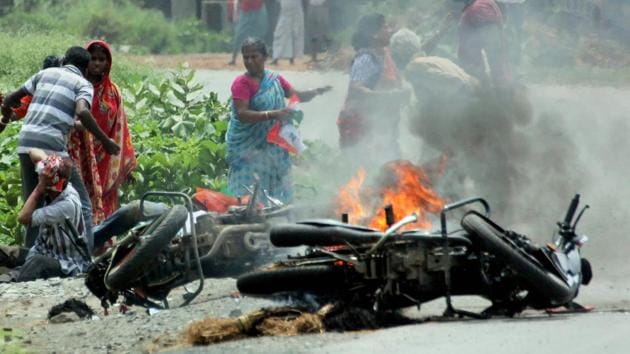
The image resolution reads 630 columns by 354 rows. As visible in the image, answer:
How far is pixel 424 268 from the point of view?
880 cm

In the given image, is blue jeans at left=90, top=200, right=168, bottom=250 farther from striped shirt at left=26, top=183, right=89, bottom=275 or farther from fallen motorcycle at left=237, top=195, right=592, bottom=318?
fallen motorcycle at left=237, top=195, right=592, bottom=318

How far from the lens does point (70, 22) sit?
30.2 metres

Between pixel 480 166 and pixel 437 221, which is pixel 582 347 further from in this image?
pixel 480 166

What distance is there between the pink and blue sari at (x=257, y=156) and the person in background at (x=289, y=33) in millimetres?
12709

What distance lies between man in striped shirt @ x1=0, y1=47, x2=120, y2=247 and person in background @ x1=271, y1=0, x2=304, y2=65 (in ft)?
45.0

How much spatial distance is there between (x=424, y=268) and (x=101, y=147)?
4948 mm

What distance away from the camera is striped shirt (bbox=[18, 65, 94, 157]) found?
39.5 feet

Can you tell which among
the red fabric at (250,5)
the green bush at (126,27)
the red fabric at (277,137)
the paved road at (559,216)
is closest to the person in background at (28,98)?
the red fabric at (277,137)

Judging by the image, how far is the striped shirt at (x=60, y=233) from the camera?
1130 centimetres

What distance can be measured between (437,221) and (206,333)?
2.87 metres

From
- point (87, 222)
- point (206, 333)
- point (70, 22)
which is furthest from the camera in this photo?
point (70, 22)

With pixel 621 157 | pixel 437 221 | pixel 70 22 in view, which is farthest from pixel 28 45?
pixel 437 221

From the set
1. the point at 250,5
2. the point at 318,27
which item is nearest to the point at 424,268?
the point at 250,5

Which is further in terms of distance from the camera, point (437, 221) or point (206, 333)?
point (437, 221)
